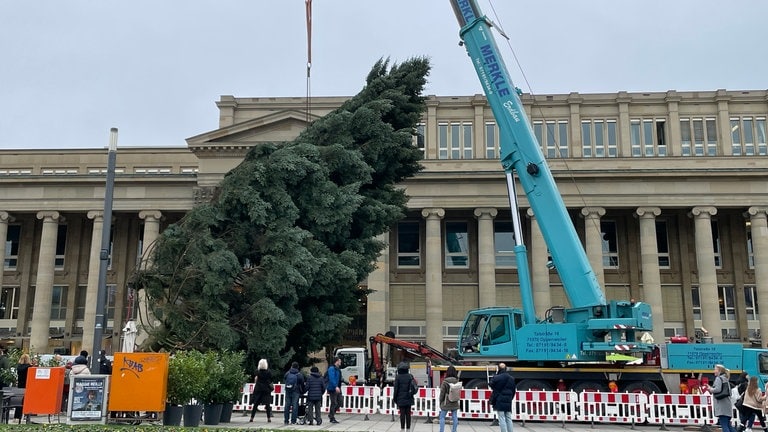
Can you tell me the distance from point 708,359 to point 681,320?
25.2 m

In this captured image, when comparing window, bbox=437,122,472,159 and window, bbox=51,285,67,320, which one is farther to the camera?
window, bbox=437,122,472,159

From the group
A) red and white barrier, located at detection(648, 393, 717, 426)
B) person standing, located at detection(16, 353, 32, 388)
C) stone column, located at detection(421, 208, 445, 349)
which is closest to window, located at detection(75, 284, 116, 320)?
stone column, located at detection(421, 208, 445, 349)

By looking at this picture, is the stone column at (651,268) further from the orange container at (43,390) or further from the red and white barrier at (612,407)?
the orange container at (43,390)

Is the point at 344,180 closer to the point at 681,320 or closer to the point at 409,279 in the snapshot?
the point at 409,279

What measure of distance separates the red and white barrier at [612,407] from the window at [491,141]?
97.9 ft

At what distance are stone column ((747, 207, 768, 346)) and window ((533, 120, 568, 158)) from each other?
12403 millimetres

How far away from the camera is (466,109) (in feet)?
164

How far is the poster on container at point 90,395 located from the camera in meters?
15.1

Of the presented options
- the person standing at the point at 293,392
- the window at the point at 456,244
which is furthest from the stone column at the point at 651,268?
the person standing at the point at 293,392

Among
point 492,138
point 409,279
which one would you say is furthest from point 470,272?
point 492,138

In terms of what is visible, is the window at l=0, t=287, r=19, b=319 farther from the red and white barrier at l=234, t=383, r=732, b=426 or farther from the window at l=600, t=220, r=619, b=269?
the window at l=600, t=220, r=619, b=269

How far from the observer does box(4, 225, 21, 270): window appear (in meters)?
50.3

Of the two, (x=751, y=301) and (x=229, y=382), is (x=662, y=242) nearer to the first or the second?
(x=751, y=301)

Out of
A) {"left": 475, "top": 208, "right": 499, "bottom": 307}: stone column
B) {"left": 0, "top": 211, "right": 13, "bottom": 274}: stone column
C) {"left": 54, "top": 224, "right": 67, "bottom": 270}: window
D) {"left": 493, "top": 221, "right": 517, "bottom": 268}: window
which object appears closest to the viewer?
{"left": 475, "top": 208, "right": 499, "bottom": 307}: stone column
